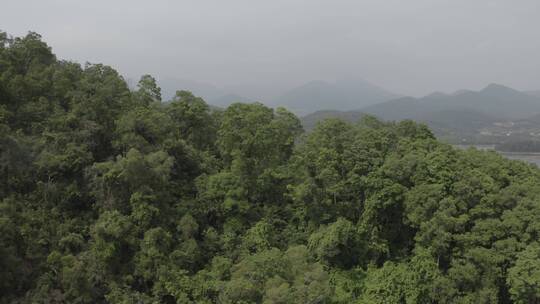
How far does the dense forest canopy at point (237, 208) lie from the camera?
16.1 metres

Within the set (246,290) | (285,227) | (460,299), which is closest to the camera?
(246,290)

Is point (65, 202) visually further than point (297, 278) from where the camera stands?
Yes

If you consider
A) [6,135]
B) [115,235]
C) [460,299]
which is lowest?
[460,299]

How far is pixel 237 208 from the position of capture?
1989 cm

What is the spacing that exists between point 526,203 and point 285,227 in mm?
10702

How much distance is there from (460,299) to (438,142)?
933 cm

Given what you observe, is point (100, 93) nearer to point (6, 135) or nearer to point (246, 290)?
point (6, 135)

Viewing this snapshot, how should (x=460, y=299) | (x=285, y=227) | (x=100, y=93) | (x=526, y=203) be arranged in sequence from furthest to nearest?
(x=100, y=93)
(x=285, y=227)
(x=526, y=203)
(x=460, y=299)

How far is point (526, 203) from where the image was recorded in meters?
16.9

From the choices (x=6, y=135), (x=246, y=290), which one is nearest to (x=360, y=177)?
(x=246, y=290)

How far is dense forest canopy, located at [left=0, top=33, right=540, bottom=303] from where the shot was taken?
1606cm

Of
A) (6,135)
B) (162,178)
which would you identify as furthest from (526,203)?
(6,135)

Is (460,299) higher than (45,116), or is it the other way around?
(45,116)

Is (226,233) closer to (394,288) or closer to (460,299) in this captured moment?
(394,288)
